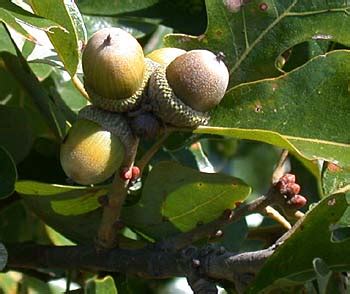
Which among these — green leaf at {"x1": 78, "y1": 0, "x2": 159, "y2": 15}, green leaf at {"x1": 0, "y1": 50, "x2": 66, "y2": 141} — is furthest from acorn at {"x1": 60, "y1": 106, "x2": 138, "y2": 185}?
green leaf at {"x1": 78, "y1": 0, "x2": 159, "y2": 15}

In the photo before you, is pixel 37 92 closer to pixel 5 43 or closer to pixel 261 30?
pixel 5 43

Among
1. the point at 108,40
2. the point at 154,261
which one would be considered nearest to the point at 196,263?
the point at 154,261

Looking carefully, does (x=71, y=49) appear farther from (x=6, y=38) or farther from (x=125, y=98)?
(x=6, y=38)

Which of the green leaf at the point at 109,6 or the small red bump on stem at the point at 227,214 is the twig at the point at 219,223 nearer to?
the small red bump on stem at the point at 227,214

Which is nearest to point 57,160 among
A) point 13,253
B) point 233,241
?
point 13,253

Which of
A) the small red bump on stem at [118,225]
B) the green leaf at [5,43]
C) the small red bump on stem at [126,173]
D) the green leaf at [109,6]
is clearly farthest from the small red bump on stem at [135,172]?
the green leaf at [109,6]

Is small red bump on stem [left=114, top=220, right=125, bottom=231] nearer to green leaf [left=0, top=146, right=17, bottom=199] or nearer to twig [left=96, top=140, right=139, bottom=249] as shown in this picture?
twig [left=96, top=140, right=139, bottom=249]
